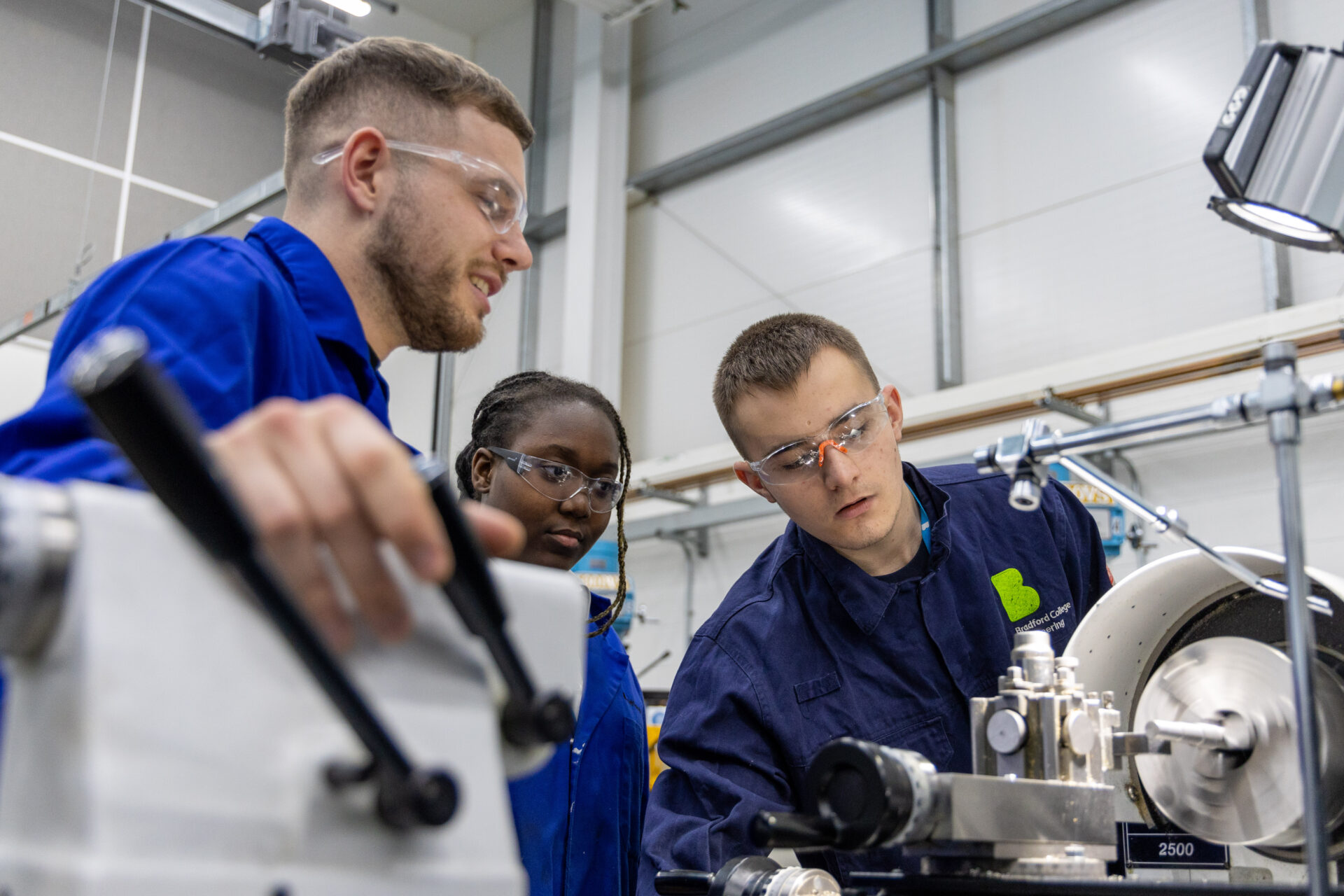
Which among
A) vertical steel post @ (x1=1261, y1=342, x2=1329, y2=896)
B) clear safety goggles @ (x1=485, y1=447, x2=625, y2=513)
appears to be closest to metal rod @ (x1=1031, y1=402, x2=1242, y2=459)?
vertical steel post @ (x1=1261, y1=342, x2=1329, y2=896)

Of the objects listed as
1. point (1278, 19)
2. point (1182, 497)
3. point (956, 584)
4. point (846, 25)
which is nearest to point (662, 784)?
point (956, 584)

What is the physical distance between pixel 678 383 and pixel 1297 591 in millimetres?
5279

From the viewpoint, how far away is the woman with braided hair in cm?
154

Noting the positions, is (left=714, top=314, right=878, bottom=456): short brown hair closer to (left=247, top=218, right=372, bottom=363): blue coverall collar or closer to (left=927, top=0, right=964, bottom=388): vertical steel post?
(left=247, top=218, right=372, bottom=363): blue coverall collar

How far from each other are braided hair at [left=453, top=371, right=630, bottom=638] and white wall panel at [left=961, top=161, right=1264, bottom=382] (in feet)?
9.82

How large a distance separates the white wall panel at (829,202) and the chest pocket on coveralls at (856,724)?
3897mm

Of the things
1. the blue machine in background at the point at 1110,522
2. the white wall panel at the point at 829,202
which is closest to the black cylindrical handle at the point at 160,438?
the blue machine in background at the point at 1110,522

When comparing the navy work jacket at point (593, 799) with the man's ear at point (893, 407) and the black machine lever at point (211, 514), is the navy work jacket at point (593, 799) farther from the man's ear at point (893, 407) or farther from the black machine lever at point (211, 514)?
the black machine lever at point (211, 514)

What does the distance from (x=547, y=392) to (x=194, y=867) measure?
1544 millimetres

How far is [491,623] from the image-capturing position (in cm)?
49

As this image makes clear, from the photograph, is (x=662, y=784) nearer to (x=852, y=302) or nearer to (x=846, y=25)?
(x=852, y=302)

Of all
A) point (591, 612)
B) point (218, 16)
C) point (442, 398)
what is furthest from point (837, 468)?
point (218, 16)

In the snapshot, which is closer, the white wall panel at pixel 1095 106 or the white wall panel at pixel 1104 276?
the white wall panel at pixel 1104 276

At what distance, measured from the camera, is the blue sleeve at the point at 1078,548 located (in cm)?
161
